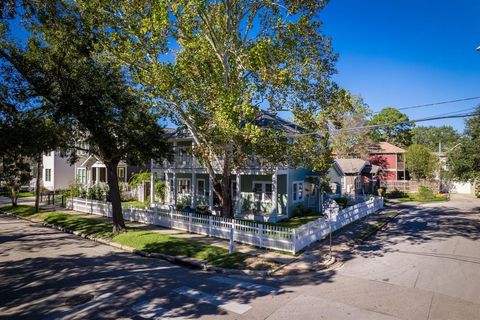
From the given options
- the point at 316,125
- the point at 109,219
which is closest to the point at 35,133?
the point at 109,219

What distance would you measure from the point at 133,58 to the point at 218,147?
580 centimetres

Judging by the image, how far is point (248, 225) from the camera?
15164mm

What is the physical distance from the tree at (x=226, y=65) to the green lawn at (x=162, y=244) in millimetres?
4354

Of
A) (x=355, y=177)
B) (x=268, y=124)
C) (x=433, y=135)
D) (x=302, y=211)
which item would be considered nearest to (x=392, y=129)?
(x=433, y=135)

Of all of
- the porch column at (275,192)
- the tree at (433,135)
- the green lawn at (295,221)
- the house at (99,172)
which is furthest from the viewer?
the tree at (433,135)

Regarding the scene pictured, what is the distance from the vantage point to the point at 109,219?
21.8 m

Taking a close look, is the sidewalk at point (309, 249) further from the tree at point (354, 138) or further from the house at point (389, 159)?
the house at point (389, 159)

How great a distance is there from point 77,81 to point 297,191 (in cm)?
1599

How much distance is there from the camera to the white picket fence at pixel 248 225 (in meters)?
13.8

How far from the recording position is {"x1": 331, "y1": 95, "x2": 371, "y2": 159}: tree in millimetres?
46969

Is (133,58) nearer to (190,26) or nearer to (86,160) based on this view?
(190,26)

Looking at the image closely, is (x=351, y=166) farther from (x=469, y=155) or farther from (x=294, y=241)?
(x=294, y=241)

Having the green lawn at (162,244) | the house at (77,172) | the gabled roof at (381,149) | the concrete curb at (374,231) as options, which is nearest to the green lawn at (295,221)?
the concrete curb at (374,231)

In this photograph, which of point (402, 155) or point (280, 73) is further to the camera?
point (402, 155)
